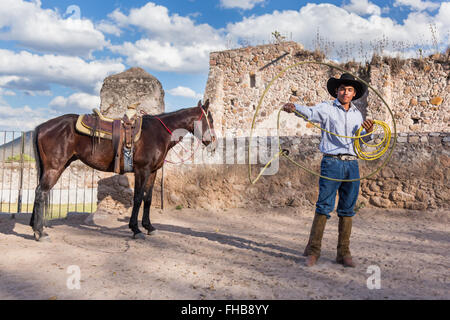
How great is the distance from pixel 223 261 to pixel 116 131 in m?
2.43

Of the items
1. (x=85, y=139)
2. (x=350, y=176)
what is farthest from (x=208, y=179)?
(x=350, y=176)

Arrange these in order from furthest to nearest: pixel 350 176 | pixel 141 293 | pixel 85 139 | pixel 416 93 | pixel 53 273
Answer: pixel 416 93, pixel 85 139, pixel 350 176, pixel 53 273, pixel 141 293

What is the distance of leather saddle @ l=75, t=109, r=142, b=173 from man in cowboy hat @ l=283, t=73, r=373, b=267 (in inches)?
94.4

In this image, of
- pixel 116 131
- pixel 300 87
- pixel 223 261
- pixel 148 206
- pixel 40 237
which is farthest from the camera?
pixel 300 87

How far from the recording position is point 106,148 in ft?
15.6

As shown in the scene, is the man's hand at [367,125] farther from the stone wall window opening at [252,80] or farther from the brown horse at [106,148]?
the stone wall window opening at [252,80]

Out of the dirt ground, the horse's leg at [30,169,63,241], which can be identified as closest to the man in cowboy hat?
the dirt ground

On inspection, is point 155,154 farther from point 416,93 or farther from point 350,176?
point 416,93

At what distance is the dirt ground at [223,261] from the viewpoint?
8.96ft

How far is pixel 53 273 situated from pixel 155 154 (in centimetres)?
222

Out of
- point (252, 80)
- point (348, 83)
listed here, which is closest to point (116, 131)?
point (348, 83)

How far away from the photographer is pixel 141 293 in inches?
104

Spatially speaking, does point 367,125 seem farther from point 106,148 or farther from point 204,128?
point 106,148

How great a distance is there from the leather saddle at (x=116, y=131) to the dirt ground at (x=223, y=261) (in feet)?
4.01
